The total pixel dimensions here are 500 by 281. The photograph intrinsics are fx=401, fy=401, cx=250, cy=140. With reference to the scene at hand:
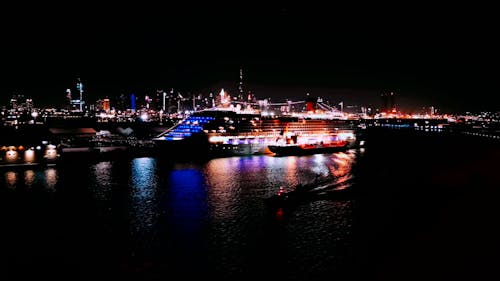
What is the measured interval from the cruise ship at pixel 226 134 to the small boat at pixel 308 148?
1061 mm

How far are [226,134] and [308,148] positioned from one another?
6.66 meters

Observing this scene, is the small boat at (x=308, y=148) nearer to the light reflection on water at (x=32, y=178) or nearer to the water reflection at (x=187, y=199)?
the water reflection at (x=187, y=199)

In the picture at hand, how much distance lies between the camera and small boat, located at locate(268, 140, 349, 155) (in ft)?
95.7

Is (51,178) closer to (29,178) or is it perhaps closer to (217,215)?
(29,178)

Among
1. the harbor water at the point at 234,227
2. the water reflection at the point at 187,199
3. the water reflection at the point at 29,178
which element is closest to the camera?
the harbor water at the point at 234,227

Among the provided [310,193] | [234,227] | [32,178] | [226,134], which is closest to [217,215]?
[234,227]

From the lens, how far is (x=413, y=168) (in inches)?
981

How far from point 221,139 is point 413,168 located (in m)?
12.9

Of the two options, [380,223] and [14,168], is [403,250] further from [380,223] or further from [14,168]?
[14,168]

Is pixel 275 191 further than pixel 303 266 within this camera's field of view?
Yes

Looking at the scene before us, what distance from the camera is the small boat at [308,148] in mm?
29155

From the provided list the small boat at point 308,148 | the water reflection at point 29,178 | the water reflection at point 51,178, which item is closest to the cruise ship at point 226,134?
the small boat at point 308,148

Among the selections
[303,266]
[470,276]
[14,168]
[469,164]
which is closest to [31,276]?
[303,266]

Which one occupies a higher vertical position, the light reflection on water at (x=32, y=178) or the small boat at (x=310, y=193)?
the light reflection on water at (x=32, y=178)
